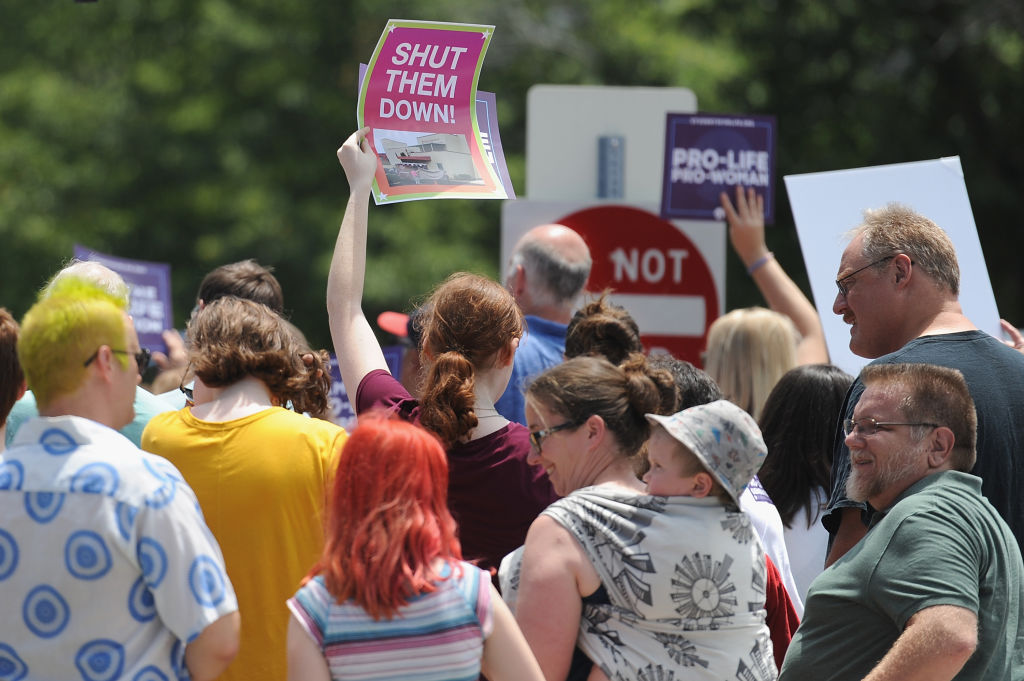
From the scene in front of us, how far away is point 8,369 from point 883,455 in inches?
90.6

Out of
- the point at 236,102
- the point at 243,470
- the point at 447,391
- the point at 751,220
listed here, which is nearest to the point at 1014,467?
the point at 447,391

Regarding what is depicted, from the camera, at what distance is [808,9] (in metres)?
15.6

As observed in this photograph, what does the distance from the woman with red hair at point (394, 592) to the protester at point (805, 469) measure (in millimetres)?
1783

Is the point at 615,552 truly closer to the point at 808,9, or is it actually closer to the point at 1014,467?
the point at 1014,467

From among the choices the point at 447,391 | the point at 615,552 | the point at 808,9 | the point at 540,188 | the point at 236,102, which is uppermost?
the point at 808,9

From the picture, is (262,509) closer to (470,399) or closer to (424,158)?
(470,399)

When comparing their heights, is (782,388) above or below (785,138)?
below

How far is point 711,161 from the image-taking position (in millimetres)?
5762

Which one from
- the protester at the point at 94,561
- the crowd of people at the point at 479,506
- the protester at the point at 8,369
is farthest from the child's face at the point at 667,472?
the protester at the point at 8,369

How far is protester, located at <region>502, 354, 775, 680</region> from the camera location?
8.81 feet

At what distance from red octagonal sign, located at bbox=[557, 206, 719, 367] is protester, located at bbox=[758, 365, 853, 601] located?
5.48ft

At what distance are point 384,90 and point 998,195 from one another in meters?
12.0

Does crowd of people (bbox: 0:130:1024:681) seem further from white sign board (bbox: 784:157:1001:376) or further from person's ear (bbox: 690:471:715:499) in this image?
white sign board (bbox: 784:157:1001:376)

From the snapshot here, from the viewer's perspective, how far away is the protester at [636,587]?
8.81 ft
